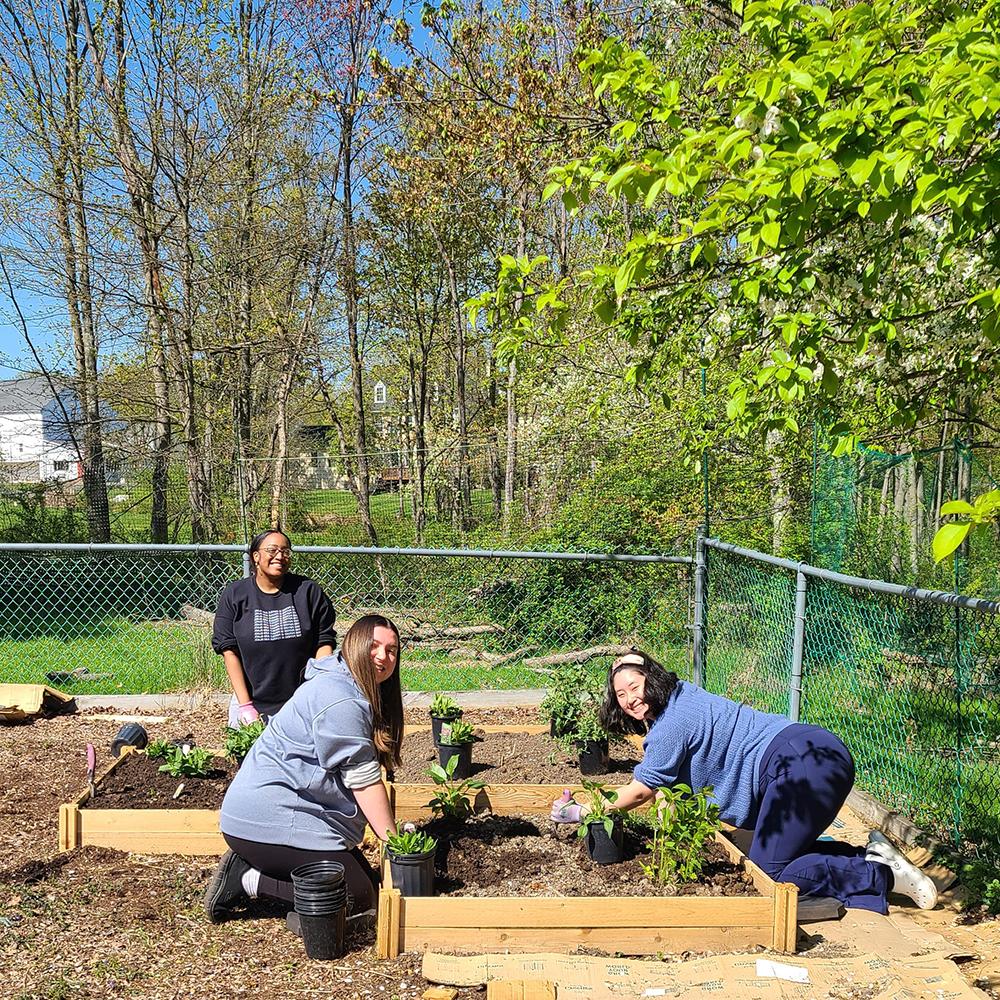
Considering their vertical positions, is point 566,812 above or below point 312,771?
below

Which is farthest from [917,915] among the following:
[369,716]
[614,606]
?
[614,606]

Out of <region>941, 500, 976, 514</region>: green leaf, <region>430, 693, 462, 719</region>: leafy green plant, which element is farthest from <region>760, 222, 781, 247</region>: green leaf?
<region>430, 693, 462, 719</region>: leafy green plant

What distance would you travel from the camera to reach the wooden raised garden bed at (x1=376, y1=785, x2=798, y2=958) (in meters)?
3.44

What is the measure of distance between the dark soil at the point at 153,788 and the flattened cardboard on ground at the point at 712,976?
186 cm

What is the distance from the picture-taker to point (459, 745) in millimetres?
5633

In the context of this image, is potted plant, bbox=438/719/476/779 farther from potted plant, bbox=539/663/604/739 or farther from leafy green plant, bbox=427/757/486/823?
leafy green plant, bbox=427/757/486/823

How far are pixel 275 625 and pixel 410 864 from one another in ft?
6.77

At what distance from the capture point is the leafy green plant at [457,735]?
221 inches

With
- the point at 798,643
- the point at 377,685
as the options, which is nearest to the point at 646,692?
the point at 377,685

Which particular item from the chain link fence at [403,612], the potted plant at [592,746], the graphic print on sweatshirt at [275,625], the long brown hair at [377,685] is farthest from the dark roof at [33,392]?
the long brown hair at [377,685]

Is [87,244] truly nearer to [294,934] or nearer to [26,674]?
[26,674]

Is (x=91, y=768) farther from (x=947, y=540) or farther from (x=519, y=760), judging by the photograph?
(x=947, y=540)

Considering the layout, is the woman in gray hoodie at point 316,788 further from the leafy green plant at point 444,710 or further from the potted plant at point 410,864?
the leafy green plant at point 444,710

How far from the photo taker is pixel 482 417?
26.4 meters
